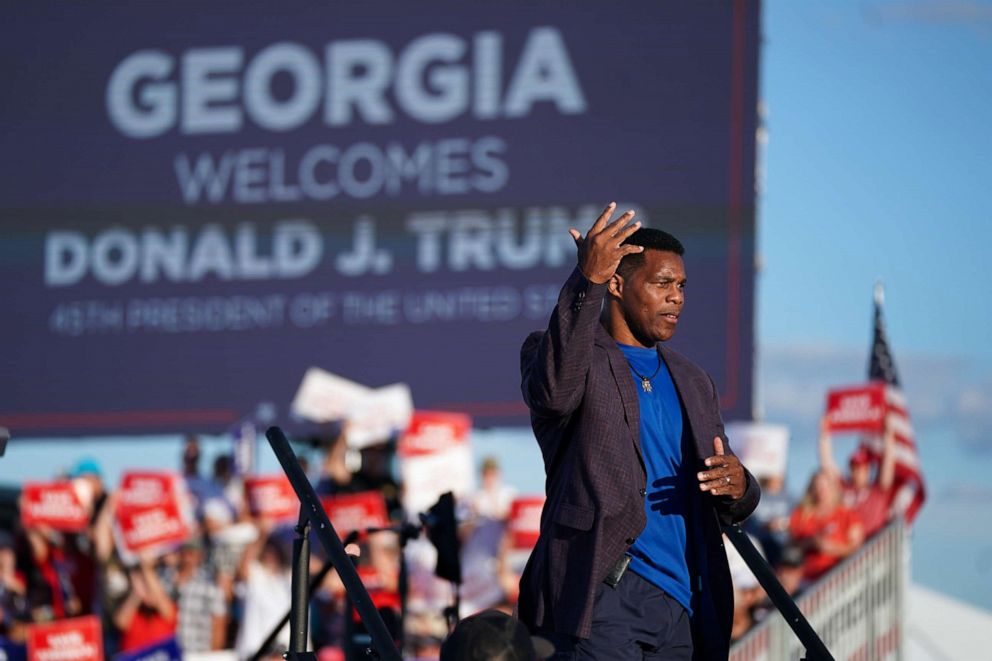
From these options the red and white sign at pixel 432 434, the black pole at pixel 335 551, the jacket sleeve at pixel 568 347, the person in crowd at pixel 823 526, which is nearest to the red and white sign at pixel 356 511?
the red and white sign at pixel 432 434

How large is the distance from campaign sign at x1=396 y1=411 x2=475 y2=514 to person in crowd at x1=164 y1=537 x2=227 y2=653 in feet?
4.07

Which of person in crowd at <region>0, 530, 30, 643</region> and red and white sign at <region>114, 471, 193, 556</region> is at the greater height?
red and white sign at <region>114, 471, 193, 556</region>

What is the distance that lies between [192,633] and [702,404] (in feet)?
18.7

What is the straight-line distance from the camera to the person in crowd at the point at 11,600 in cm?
835

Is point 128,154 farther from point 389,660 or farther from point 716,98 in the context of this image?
point 389,660

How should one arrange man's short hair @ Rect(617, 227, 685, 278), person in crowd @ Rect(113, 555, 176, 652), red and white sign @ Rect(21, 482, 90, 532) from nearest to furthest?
man's short hair @ Rect(617, 227, 685, 278) → person in crowd @ Rect(113, 555, 176, 652) → red and white sign @ Rect(21, 482, 90, 532)

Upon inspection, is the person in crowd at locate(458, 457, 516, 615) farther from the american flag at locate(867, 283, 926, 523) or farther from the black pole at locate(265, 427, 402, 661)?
Result: the black pole at locate(265, 427, 402, 661)

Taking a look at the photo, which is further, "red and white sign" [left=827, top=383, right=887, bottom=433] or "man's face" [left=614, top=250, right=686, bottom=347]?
"red and white sign" [left=827, top=383, right=887, bottom=433]

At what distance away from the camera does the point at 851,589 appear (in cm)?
595

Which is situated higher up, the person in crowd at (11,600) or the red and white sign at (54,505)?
the red and white sign at (54,505)

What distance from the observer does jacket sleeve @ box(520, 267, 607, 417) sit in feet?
9.23

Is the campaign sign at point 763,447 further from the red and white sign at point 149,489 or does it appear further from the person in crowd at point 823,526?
the red and white sign at point 149,489

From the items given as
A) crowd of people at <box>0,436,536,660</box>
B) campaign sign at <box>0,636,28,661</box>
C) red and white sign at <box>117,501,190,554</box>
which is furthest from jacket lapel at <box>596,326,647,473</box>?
red and white sign at <box>117,501,190,554</box>

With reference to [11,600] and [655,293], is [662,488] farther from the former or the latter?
[11,600]
